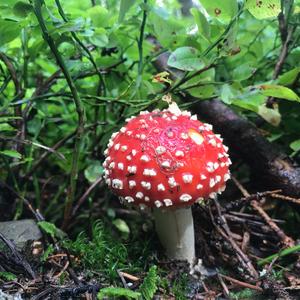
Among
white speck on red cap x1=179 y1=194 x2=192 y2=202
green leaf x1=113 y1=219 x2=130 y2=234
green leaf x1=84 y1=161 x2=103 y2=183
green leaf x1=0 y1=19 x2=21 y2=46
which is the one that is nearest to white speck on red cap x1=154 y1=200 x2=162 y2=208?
white speck on red cap x1=179 y1=194 x2=192 y2=202

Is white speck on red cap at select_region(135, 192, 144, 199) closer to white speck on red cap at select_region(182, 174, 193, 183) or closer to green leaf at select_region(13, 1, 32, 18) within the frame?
white speck on red cap at select_region(182, 174, 193, 183)

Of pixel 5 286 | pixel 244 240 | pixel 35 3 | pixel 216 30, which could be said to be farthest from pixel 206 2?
pixel 5 286

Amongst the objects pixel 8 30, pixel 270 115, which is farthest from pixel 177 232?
pixel 8 30

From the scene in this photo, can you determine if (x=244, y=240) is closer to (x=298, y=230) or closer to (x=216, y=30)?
(x=298, y=230)

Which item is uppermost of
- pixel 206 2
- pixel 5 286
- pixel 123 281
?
pixel 206 2

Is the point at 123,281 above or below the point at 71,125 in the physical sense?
below

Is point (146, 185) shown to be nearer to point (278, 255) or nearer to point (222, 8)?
point (278, 255)

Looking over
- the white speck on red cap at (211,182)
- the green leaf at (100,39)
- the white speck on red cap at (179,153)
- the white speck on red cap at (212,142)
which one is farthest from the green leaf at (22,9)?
the white speck on red cap at (211,182)

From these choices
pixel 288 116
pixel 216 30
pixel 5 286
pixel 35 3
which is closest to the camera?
pixel 35 3
